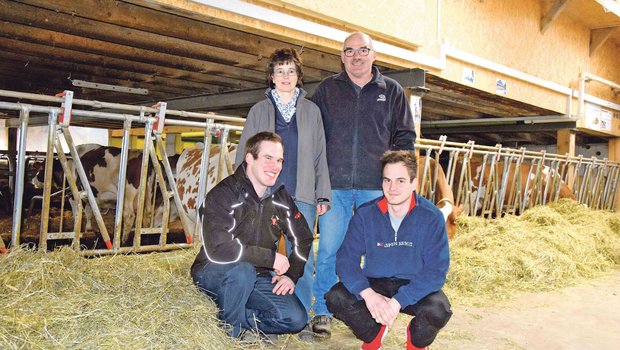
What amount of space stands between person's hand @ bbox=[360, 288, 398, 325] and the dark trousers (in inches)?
3.9

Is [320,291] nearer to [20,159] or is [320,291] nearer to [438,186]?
[20,159]

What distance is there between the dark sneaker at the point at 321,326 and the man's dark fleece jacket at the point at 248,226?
1.45 ft

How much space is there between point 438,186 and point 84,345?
6.09 meters

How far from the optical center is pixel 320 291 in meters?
3.74

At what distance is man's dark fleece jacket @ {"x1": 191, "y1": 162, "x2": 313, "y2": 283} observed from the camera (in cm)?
308

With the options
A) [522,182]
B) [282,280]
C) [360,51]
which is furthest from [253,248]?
[522,182]

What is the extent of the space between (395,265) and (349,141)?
3.30 feet

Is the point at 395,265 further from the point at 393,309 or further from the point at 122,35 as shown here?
the point at 122,35

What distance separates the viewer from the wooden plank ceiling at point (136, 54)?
484 centimetres

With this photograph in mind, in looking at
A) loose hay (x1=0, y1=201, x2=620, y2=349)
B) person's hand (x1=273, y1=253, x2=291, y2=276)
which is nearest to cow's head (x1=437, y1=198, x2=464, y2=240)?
loose hay (x1=0, y1=201, x2=620, y2=349)

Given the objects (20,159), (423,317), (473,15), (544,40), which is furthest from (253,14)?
(544,40)

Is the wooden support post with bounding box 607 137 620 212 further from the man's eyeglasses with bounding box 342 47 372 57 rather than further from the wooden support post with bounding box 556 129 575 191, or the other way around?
the man's eyeglasses with bounding box 342 47 372 57

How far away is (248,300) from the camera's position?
3.23m

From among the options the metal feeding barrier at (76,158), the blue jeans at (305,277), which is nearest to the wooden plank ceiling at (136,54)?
the metal feeding barrier at (76,158)
